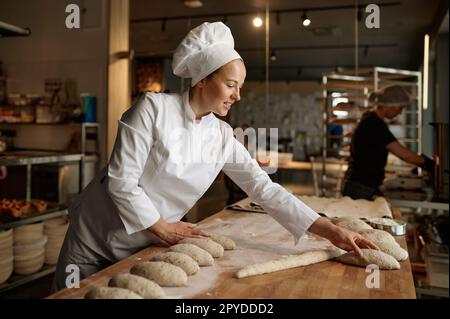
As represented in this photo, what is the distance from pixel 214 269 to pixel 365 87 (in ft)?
13.5

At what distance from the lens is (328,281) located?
1.17 m

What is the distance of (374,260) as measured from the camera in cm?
127

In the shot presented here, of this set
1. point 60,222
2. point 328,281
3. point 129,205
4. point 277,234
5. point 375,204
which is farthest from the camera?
point 60,222

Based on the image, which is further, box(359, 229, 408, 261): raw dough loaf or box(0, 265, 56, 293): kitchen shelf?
box(0, 265, 56, 293): kitchen shelf

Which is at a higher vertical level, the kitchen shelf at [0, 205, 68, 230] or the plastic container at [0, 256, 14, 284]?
the kitchen shelf at [0, 205, 68, 230]

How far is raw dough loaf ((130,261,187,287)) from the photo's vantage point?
1093 millimetres

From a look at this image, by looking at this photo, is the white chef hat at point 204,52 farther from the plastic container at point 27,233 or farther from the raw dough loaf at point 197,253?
the plastic container at point 27,233

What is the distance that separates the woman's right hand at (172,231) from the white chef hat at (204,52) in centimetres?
48

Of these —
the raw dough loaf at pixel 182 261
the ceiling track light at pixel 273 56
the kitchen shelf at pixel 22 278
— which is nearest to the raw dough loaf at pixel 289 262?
the raw dough loaf at pixel 182 261

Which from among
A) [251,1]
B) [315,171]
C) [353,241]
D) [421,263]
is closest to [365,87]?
[315,171]

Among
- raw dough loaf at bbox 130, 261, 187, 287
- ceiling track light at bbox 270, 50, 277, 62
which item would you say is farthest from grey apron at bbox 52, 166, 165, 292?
ceiling track light at bbox 270, 50, 277, 62

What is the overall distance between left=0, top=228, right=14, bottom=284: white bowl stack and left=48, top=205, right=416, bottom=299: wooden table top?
1.66m

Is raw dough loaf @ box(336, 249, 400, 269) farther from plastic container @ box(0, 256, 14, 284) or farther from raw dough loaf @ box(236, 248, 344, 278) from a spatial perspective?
plastic container @ box(0, 256, 14, 284)
